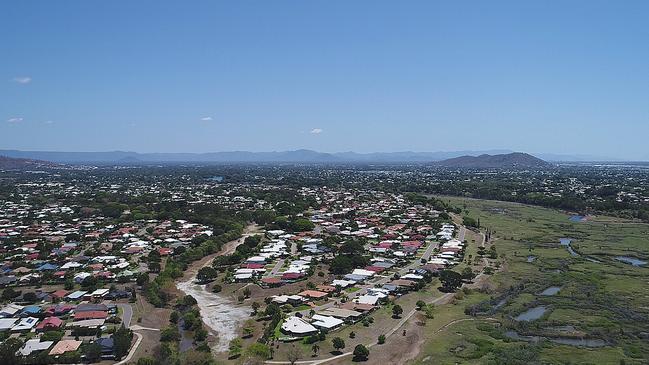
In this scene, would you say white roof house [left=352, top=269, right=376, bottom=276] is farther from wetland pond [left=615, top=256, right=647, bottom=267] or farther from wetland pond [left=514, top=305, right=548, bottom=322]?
wetland pond [left=615, top=256, right=647, bottom=267]

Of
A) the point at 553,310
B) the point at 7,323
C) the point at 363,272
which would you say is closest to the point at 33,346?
the point at 7,323

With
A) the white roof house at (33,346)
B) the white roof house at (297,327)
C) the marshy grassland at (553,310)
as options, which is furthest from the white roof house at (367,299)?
the white roof house at (33,346)

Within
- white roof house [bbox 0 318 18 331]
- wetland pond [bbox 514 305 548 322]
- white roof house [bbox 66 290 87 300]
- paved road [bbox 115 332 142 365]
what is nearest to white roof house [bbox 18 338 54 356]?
white roof house [bbox 0 318 18 331]

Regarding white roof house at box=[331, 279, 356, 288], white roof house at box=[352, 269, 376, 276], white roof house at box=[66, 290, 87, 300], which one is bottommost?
white roof house at box=[331, 279, 356, 288]

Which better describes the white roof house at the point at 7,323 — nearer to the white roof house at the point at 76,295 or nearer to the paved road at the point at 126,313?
the white roof house at the point at 76,295

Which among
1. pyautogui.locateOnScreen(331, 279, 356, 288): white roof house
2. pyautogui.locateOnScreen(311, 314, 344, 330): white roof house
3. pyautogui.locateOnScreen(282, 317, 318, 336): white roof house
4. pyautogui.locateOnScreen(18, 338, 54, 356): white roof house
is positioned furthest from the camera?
pyautogui.locateOnScreen(331, 279, 356, 288): white roof house

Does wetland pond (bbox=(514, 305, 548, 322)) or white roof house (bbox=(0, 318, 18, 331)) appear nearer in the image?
white roof house (bbox=(0, 318, 18, 331))

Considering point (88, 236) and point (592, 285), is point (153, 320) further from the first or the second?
point (592, 285)

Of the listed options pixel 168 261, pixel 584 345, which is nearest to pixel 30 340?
pixel 168 261
